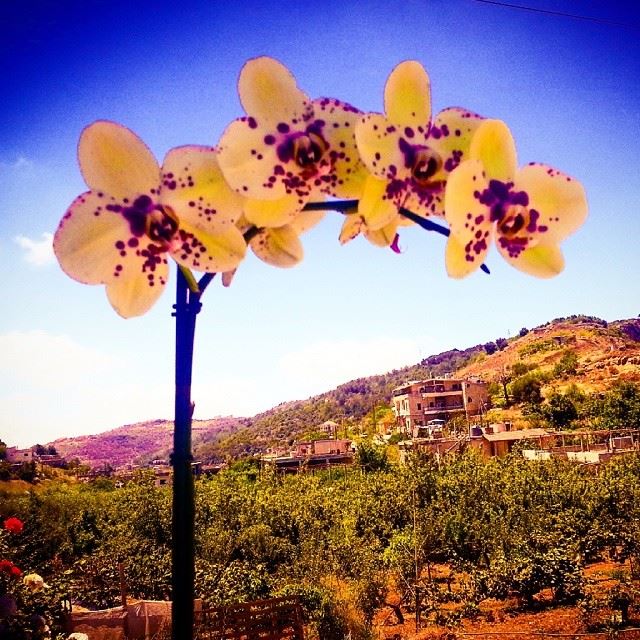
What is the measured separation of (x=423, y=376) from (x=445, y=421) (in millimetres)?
30617

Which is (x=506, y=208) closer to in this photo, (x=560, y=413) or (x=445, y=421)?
(x=560, y=413)

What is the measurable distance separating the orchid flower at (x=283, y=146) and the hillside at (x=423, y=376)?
37114mm

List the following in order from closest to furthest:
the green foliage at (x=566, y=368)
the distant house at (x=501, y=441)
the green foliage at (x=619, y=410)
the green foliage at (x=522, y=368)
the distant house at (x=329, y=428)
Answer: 1. the distant house at (x=501, y=441)
2. the green foliage at (x=619, y=410)
3. the green foliage at (x=566, y=368)
4. the distant house at (x=329, y=428)
5. the green foliage at (x=522, y=368)

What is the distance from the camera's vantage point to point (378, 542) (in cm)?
1057

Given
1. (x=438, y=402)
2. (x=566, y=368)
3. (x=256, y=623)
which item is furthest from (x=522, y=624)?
(x=566, y=368)

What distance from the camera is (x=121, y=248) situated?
13.2 inches

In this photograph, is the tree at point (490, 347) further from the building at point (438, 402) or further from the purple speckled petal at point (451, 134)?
the purple speckled petal at point (451, 134)

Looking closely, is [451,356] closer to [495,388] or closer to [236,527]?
[495,388]

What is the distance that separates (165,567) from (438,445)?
52.8ft

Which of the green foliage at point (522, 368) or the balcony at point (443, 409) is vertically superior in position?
the green foliage at point (522, 368)

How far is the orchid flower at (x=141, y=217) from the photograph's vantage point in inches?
12.7

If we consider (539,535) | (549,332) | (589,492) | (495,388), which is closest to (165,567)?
(539,535)

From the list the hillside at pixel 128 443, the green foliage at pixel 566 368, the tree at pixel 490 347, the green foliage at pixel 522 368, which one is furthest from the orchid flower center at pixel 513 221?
the tree at pixel 490 347

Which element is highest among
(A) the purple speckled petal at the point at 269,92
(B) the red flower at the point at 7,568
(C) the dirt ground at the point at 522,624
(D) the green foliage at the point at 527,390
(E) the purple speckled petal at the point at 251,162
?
(D) the green foliage at the point at 527,390
